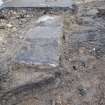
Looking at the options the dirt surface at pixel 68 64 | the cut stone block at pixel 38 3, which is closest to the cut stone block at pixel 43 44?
the dirt surface at pixel 68 64

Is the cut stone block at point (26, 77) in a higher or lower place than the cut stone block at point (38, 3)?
lower

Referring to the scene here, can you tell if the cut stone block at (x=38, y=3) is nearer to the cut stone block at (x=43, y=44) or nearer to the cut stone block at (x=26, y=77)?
the cut stone block at (x=43, y=44)

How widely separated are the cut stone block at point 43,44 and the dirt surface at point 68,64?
0.39 ft

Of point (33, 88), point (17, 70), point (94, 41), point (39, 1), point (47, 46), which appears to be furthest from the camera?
point (39, 1)

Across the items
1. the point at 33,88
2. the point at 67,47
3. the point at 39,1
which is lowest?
the point at 33,88

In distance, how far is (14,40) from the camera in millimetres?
4805

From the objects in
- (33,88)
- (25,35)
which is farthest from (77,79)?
(25,35)

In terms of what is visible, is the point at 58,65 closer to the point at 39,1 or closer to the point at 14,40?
the point at 14,40

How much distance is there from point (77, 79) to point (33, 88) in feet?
1.92

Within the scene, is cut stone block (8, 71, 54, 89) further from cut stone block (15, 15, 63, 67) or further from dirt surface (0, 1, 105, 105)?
cut stone block (15, 15, 63, 67)

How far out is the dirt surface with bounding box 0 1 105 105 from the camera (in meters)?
3.48

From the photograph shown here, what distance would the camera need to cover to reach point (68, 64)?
412 cm

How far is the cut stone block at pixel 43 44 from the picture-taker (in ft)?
13.0

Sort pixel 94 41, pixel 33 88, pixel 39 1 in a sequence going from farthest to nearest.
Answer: pixel 39 1 → pixel 94 41 → pixel 33 88
